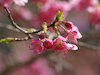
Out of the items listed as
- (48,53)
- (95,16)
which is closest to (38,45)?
(48,53)

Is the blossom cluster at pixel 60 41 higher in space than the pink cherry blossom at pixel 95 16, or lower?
lower

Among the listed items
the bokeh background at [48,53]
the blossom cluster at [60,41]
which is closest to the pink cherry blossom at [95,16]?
the bokeh background at [48,53]

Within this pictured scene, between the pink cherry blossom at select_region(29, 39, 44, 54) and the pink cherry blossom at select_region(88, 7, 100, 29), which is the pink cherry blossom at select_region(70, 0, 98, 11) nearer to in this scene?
the pink cherry blossom at select_region(88, 7, 100, 29)

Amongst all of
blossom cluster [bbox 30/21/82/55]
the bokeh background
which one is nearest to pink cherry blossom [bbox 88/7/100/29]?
the bokeh background

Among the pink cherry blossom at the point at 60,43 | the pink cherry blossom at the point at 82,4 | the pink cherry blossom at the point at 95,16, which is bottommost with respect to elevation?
the pink cherry blossom at the point at 60,43

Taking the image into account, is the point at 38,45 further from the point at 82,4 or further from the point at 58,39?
the point at 82,4

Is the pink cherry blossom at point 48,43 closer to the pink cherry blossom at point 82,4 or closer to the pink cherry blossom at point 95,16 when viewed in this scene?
the pink cherry blossom at point 95,16

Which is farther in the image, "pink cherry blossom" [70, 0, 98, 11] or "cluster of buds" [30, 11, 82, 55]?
"pink cherry blossom" [70, 0, 98, 11]

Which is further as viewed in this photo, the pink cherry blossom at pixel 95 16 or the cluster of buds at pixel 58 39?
the pink cherry blossom at pixel 95 16

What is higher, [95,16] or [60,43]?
[95,16]

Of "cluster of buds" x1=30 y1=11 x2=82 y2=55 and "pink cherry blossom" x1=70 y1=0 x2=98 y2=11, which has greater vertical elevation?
"pink cherry blossom" x1=70 y1=0 x2=98 y2=11

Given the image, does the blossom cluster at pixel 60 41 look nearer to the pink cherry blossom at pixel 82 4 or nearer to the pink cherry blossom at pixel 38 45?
the pink cherry blossom at pixel 38 45

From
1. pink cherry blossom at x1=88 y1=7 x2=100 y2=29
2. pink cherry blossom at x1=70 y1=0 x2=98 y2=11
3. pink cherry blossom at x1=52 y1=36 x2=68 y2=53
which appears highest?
pink cherry blossom at x1=70 y1=0 x2=98 y2=11
